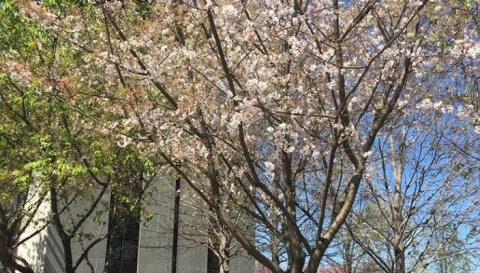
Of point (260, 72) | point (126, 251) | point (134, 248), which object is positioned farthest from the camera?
point (134, 248)

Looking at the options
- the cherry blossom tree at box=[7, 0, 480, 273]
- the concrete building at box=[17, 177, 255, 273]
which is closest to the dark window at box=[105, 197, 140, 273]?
the concrete building at box=[17, 177, 255, 273]

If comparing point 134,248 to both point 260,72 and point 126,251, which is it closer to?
point 126,251

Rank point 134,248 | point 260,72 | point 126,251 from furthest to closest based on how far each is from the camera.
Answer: point 134,248, point 126,251, point 260,72

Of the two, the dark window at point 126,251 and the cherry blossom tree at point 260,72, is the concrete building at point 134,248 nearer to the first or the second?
the dark window at point 126,251

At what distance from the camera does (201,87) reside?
301 inches

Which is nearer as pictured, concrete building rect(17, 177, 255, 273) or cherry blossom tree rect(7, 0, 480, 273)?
cherry blossom tree rect(7, 0, 480, 273)

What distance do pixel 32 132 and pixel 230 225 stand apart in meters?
6.03

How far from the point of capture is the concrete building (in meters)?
17.8

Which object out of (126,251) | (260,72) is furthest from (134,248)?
(260,72)

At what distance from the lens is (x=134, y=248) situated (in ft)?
70.2

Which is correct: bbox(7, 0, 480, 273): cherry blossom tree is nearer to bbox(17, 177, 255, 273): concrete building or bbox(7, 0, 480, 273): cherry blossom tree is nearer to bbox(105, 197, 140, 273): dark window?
bbox(17, 177, 255, 273): concrete building

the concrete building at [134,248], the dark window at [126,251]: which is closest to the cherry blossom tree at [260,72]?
the concrete building at [134,248]

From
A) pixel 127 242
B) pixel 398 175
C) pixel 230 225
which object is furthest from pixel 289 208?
pixel 127 242

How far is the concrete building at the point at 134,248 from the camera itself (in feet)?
58.4
